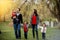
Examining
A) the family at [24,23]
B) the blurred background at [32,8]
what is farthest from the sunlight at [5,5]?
the family at [24,23]

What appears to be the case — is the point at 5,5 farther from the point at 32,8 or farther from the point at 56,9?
the point at 56,9

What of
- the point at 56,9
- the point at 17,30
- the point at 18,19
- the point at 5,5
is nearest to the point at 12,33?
the point at 17,30

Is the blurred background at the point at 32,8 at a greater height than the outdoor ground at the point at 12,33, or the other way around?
the blurred background at the point at 32,8

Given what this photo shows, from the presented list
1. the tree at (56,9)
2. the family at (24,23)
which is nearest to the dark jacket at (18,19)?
the family at (24,23)

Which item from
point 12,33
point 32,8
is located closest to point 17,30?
point 12,33

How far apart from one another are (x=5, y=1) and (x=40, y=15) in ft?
1.66

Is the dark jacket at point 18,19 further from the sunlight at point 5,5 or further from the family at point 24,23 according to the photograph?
the sunlight at point 5,5

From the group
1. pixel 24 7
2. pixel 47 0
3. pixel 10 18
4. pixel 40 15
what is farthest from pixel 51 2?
pixel 10 18

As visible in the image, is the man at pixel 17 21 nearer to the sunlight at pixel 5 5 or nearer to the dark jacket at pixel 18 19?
the dark jacket at pixel 18 19

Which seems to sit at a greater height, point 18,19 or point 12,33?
point 18,19

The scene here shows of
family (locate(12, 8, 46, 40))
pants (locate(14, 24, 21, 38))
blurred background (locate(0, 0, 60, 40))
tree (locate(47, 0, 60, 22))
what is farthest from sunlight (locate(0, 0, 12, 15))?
tree (locate(47, 0, 60, 22))

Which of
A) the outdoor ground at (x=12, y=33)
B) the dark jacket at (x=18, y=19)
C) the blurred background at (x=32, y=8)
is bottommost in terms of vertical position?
the outdoor ground at (x=12, y=33)

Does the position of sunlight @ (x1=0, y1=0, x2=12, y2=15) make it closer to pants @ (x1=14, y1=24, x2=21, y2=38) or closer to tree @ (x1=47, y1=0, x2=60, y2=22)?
pants @ (x1=14, y1=24, x2=21, y2=38)

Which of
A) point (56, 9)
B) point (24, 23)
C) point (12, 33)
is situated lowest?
point (12, 33)
